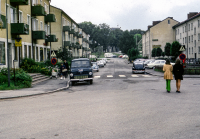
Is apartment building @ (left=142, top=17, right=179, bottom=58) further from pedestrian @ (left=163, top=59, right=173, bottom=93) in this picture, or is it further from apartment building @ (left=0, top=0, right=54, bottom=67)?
pedestrian @ (left=163, top=59, right=173, bottom=93)

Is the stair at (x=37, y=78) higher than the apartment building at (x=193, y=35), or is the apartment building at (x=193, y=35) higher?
the apartment building at (x=193, y=35)

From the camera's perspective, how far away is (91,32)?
457 feet

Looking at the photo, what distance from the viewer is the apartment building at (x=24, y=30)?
72.9 ft

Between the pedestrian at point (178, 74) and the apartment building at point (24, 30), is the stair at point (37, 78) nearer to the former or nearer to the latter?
the apartment building at point (24, 30)

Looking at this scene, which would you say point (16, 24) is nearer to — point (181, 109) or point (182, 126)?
point (181, 109)

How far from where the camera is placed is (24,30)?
24094mm

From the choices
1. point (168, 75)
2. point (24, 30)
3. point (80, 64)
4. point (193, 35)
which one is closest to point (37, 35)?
point (24, 30)

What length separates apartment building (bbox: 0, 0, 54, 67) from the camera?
2223 cm

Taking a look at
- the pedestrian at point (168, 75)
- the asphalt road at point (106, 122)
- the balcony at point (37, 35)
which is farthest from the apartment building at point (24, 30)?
the asphalt road at point (106, 122)

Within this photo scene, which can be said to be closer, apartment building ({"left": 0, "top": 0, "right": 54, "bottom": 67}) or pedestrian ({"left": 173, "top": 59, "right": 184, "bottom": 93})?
pedestrian ({"left": 173, "top": 59, "right": 184, "bottom": 93})

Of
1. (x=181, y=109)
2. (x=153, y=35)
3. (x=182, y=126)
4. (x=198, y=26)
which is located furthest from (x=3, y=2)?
(x=153, y=35)

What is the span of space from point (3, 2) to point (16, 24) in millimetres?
2383

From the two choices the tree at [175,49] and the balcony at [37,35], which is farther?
the tree at [175,49]

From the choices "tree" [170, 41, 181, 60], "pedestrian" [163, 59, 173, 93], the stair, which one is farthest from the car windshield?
"tree" [170, 41, 181, 60]
